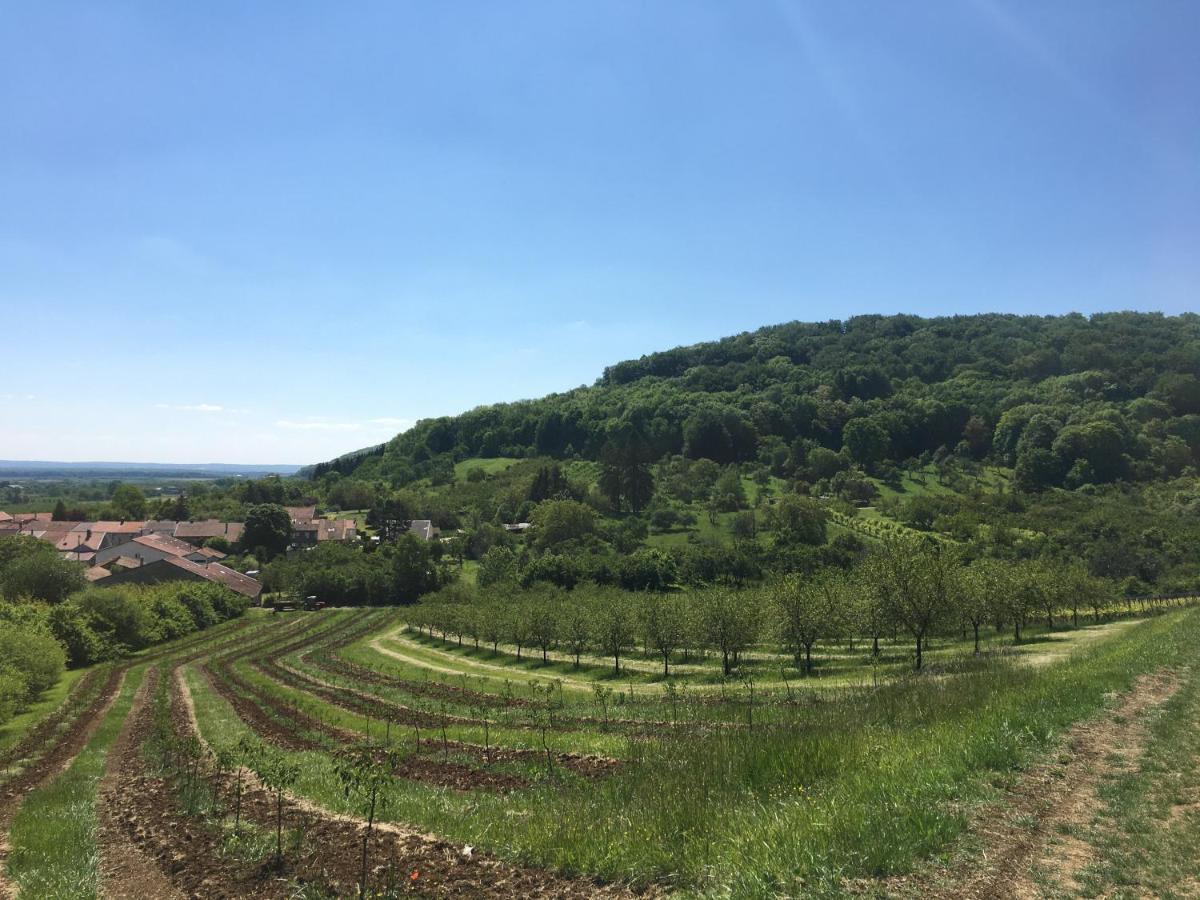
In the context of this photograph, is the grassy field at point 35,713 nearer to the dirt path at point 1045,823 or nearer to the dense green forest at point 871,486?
the dirt path at point 1045,823

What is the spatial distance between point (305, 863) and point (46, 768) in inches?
788

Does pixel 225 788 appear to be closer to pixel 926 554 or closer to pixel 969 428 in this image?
pixel 926 554

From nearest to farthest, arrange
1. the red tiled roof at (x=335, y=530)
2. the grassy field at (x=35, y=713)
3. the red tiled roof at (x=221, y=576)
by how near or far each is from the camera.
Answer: the grassy field at (x=35, y=713) < the red tiled roof at (x=221, y=576) < the red tiled roof at (x=335, y=530)

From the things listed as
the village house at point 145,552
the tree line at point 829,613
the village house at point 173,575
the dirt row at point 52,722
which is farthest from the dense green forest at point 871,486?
the dirt row at point 52,722

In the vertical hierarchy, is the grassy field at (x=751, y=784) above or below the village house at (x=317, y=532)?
above

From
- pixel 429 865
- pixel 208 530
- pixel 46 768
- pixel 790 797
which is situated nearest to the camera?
pixel 429 865

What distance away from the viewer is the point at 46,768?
23.0 m

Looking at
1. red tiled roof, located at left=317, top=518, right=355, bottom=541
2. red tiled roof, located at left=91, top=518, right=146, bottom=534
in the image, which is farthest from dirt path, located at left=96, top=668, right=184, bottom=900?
red tiled roof, located at left=91, top=518, right=146, bottom=534

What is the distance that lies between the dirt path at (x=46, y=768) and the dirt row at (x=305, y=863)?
1855mm

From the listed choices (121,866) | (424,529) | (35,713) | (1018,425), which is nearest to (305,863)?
(121,866)

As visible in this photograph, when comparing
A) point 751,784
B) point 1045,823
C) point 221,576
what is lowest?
point 221,576

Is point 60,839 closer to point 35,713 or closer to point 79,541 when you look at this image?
point 35,713

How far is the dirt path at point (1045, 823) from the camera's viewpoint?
23.4 ft

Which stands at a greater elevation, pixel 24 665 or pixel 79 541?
pixel 24 665
